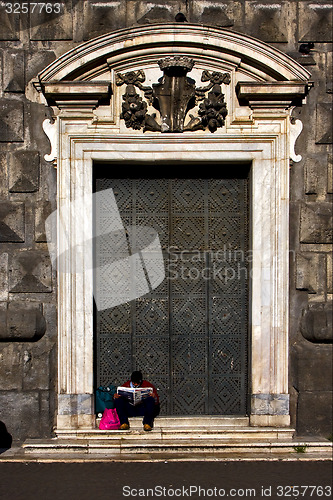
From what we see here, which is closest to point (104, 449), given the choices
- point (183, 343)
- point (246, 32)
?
point (183, 343)

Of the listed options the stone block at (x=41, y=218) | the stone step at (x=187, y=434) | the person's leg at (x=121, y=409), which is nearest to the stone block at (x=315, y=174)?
the stone step at (x=187, y=434)

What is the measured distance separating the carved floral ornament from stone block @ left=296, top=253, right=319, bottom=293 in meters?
1.92

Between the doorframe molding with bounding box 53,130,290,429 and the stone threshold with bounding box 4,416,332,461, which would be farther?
the doorframe molding with bounding box 53,130,290,429

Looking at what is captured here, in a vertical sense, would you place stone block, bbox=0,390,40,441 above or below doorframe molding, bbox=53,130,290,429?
below

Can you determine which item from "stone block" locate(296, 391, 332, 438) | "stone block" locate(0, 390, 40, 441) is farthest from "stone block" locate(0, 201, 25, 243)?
"stone block" locate(296, 391, 332, 438)

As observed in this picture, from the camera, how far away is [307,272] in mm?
6887

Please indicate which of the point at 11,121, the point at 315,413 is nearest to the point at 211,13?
the point at 11,121

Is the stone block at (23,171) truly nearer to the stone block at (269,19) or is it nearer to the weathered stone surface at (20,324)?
the weathered stone surface at (20,324)

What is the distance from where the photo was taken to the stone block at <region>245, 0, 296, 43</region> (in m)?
6.79

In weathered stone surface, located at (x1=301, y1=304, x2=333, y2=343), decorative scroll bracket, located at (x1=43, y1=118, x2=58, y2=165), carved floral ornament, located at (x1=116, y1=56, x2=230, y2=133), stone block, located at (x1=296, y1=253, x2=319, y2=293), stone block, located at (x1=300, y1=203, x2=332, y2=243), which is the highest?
carved floral ornament, located at (x1=116, y1=56, x2=230, y2=133)

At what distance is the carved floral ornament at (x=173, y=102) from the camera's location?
6754 millimetres

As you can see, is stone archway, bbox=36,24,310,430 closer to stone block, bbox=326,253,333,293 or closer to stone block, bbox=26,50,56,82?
stone block, bbox=26,50,56,82
